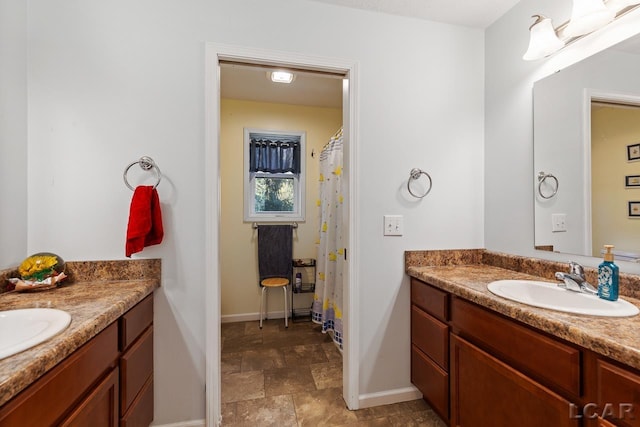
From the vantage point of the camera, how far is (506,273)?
5.35ft

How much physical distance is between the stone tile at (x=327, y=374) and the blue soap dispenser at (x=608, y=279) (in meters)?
1.56

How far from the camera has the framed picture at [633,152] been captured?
1.17 meters

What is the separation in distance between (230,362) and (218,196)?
4.83ft

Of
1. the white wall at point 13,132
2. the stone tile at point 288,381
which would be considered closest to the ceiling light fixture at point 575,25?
the stone tile at point 288,381

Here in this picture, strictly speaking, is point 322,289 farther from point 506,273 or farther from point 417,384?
point 506,273

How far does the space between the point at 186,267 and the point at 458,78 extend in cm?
204

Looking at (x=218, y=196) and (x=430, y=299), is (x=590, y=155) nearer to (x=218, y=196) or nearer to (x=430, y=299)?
(x=430, y=299)

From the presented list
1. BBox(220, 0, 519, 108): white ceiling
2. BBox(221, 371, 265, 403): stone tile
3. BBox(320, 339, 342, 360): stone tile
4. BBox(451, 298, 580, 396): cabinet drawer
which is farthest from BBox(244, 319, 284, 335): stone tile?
BBox(220, 0, 519, 108): white ceiling

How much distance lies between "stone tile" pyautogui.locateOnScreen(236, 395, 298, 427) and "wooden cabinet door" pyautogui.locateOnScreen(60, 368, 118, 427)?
779 mm

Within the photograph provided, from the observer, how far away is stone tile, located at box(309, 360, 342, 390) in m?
2.00

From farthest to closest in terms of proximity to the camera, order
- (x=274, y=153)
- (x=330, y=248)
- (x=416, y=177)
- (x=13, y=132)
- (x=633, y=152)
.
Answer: (x=274, y=153) < (x=330, y=248) < (x=416, y=177) < (x=13, y=132) < (x=633, y=152)

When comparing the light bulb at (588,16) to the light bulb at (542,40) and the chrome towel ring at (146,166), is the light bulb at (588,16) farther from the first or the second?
the chrome towel ring at (146,166)

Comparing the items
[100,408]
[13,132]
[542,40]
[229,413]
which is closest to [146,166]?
[13,132]

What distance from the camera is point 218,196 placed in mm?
1603
